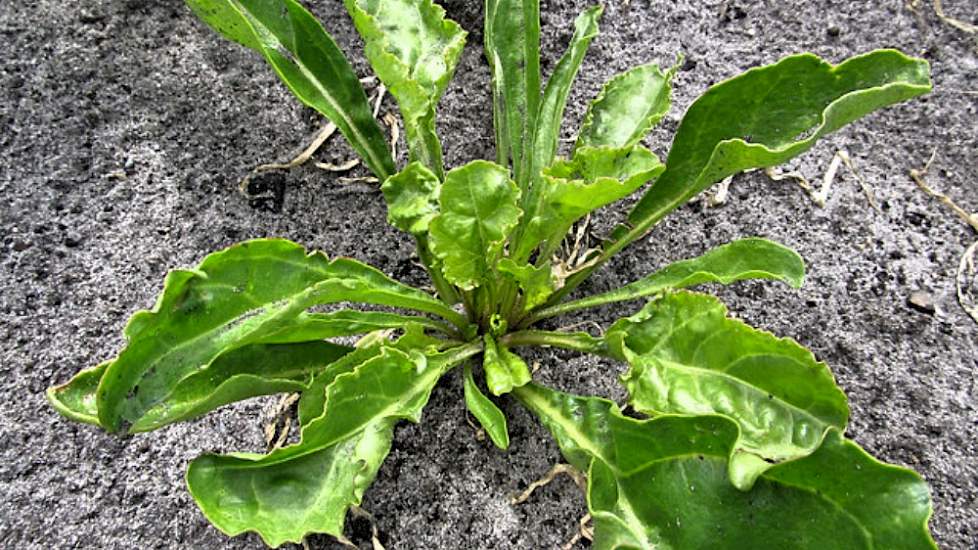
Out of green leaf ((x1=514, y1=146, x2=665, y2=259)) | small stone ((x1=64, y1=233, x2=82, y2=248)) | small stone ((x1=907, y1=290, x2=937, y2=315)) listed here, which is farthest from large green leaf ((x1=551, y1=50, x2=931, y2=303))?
small stone ((x1=64, y1=233, x2=82, y2=248))

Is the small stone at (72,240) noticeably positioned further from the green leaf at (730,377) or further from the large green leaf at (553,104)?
the green leaf at (730,377)

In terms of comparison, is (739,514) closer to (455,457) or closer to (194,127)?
(455,457)

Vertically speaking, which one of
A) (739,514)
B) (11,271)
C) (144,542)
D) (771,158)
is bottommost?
(144,542)

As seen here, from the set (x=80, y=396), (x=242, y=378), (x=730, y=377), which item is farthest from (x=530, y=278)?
(x=80, y=396)

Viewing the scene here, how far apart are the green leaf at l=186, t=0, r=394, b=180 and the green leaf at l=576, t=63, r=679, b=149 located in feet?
1.06

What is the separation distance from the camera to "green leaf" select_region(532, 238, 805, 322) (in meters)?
1.15

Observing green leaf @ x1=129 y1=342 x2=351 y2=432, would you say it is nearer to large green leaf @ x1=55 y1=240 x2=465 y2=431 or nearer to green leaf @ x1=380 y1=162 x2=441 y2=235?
large green leaf @ x1=55 y1=240 x2=465 y2=431

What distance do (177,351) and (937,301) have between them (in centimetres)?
120

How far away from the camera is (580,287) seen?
1.42m

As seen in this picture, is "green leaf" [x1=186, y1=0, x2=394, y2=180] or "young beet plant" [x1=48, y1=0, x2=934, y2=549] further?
"green leaf" [x1=186, y1=0, x2=394, y2=180]

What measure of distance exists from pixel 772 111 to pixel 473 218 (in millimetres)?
455

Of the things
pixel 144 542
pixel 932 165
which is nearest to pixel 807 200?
pixel 932 165

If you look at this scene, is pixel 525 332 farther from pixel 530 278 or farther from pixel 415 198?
pixel 415 198

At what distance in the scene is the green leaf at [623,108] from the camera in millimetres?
1235
